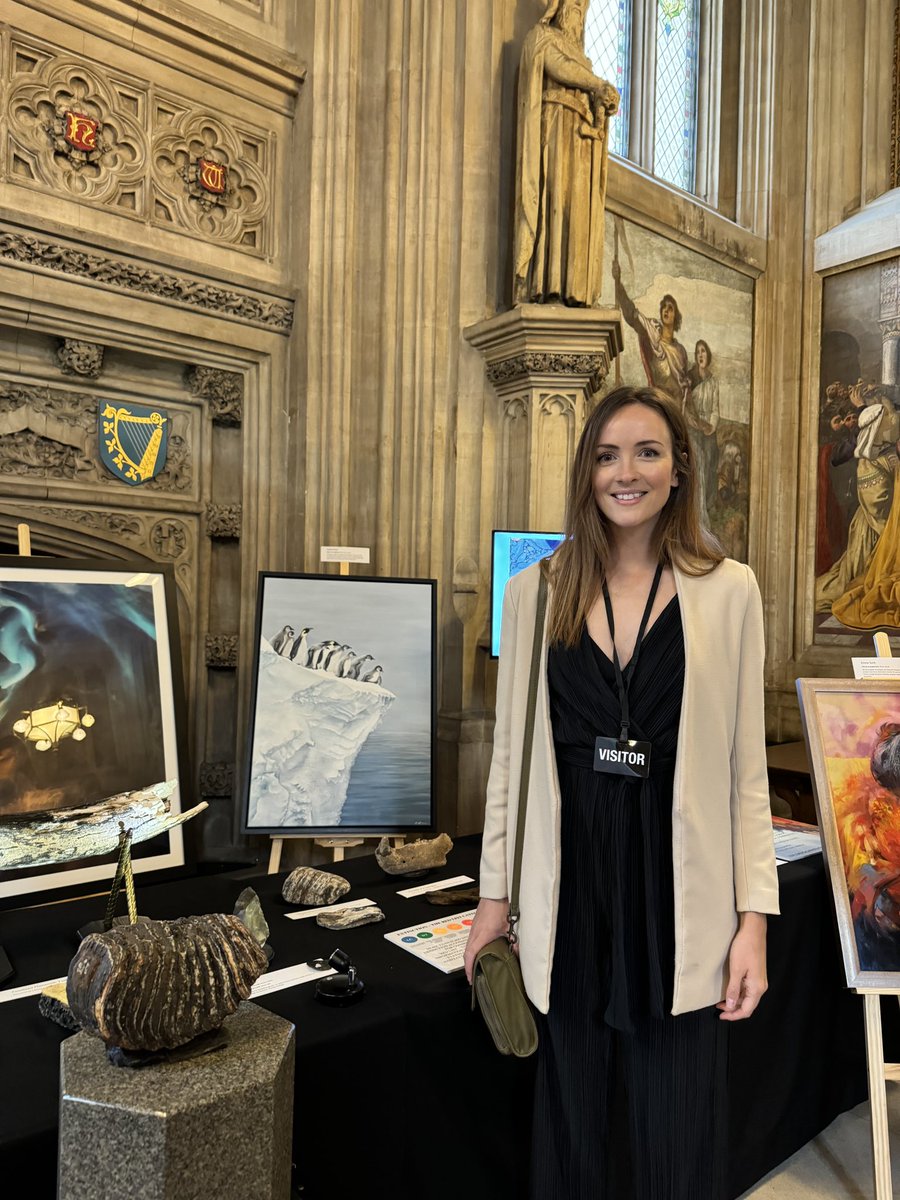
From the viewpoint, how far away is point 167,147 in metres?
4.20

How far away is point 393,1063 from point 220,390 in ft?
11.7

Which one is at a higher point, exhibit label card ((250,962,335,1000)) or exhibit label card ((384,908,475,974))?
exhibit label card ((250,962,335,1000))

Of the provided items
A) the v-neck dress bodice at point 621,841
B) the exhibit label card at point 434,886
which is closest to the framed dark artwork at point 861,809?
the exhibit label card at point 434,886

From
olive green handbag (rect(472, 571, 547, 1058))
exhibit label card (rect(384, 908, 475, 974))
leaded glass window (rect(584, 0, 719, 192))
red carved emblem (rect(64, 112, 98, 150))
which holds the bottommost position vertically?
exhibit label card (rect(384, 908, 475, 974))

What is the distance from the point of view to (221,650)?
4.43 metres

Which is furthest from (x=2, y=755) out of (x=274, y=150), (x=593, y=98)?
(x=593, y=98)

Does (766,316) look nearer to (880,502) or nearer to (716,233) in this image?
(716,233)

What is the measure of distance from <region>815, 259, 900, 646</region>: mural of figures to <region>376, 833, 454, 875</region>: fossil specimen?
6.50m

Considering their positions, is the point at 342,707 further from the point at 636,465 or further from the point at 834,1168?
the point at 834,1168

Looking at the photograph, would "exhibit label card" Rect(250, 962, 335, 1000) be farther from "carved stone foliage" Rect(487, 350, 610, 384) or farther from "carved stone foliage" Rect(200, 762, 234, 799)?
"carved stone foliage" Rect(487, 350, 610, 384)

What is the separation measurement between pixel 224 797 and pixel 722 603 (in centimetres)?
352

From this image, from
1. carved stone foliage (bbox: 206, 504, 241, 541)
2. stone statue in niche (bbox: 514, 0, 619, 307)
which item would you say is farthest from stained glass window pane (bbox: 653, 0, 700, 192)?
carved stone foliage (bbox: 206, 504, 241, 541)

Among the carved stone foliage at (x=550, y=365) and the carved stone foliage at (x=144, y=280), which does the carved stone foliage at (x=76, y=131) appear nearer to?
the carved stone foliage at (x=144, y=280)

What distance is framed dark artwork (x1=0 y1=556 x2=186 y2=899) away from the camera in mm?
2277
